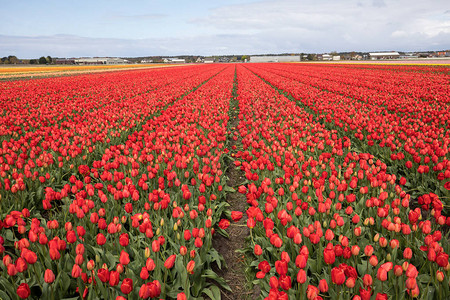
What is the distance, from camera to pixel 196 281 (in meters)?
3.05

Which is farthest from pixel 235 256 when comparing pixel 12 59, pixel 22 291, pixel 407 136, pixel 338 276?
pixel 12 59

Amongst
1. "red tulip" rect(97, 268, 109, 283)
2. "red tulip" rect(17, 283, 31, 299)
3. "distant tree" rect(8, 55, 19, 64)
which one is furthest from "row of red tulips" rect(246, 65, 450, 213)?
"distant tree" rect(8, 55, 19, 64)

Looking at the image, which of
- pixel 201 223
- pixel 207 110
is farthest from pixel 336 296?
pixel 207 110

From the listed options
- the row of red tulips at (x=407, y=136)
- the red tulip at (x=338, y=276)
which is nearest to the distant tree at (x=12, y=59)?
the row of red tulips at (x=407, y=136)

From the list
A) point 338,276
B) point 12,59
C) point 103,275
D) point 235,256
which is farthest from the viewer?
point 12,59

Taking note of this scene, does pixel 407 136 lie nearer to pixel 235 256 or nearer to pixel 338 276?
pixel 235 256

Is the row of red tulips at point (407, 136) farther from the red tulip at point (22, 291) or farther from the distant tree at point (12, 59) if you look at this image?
the distant tree at point (12, 59)

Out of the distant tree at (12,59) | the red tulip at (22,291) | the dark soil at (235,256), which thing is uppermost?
the distant tree at (12,59)

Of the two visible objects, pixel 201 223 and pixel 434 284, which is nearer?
pixel 434 284

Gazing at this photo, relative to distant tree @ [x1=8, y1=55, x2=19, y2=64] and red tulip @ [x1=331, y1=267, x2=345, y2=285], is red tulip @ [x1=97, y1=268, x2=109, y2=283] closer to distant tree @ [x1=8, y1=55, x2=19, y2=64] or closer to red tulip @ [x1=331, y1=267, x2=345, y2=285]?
red tulip @ [x1=331, y1=267, x2=345, y2=285]

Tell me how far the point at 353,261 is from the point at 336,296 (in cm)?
63

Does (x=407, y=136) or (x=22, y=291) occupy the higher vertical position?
(x=407, y=136)

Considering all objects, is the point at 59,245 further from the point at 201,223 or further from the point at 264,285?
the point at 264,285

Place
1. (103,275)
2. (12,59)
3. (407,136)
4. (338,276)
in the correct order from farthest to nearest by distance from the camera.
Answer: (12,59)
(407,136)
(103,275)
(338,276)
